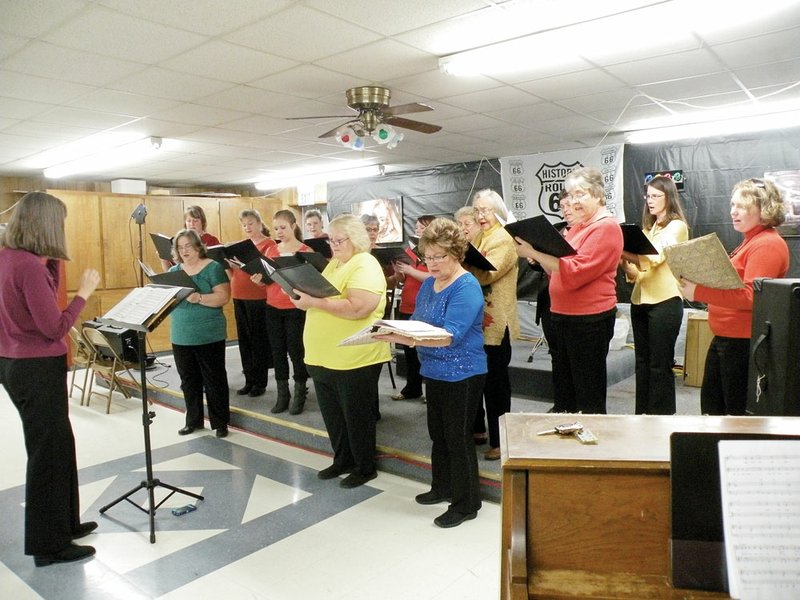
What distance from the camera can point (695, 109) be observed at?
189 inches

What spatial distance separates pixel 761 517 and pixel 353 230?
225cm

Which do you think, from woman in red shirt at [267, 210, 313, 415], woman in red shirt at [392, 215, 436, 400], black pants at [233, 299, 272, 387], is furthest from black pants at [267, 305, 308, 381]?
woman in red shirt at [392, 215, 436, 400]

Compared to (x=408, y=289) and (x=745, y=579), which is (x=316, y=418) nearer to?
(x=408, y=289)

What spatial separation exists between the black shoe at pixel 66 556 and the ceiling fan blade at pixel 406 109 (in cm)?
293

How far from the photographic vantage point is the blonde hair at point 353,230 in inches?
114

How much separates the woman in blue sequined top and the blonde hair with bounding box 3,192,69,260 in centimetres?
134

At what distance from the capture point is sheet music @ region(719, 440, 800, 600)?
93 centimetres

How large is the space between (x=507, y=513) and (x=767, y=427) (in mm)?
519

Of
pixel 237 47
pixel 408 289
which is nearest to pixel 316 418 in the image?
pixel 408 289

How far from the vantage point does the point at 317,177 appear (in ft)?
28.5

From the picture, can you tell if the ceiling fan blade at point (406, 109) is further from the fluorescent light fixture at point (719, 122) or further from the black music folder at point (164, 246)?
the fluorescent light fixture at point (719, 122)

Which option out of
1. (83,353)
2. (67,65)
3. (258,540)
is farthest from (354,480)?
(83,353)

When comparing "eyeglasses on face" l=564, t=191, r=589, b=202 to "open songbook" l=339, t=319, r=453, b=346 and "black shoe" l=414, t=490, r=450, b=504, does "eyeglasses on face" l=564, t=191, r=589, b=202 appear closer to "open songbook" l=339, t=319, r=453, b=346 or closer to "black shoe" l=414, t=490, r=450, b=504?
"open songbook" l=339, t=319, r=453, b=346

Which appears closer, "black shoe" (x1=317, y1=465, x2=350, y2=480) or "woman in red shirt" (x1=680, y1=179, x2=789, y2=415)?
"woman in red shirt" (x1=680, y1=179, x2=789, y2=415)
